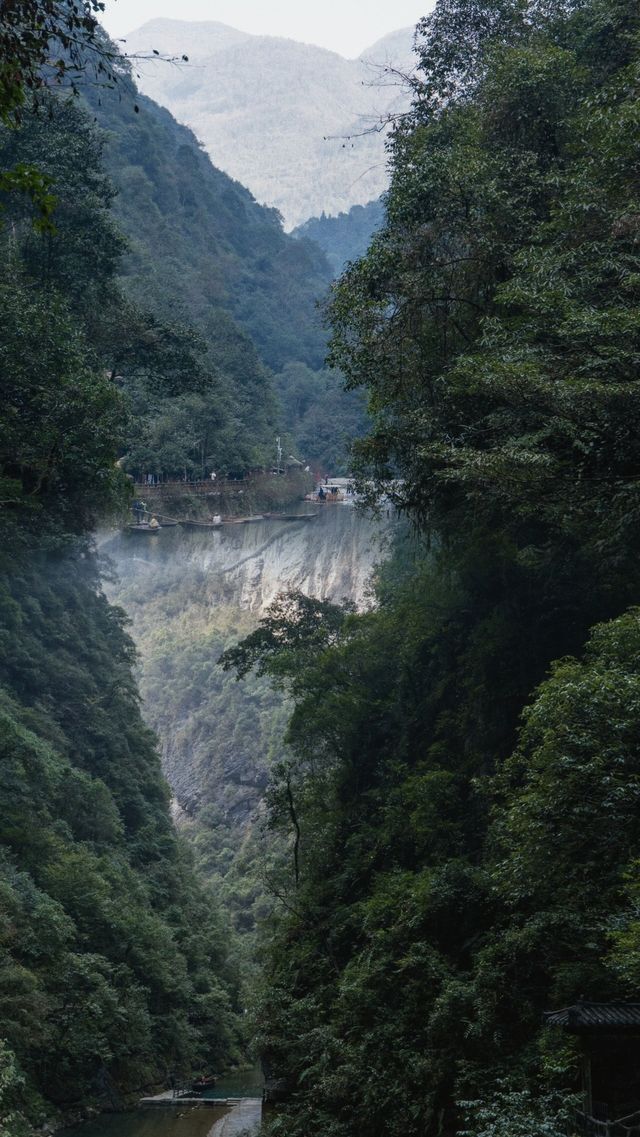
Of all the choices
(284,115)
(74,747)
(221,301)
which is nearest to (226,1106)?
(74,747)

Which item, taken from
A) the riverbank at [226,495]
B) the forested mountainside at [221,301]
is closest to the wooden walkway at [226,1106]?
the forested mountainside at [221,301]

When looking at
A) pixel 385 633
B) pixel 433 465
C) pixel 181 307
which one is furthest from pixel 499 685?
pixel 181 307

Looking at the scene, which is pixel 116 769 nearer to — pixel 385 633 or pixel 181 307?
A: pixel 385 633

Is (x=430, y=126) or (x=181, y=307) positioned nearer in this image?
(x=430, y=126)

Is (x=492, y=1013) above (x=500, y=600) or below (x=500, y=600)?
below

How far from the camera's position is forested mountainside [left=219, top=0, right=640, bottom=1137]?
7172 millimetres

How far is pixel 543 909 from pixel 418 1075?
71.7 inches

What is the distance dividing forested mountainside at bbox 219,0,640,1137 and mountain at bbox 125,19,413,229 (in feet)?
275

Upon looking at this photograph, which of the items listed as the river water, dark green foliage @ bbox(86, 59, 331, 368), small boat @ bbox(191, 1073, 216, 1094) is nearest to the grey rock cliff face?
the river water

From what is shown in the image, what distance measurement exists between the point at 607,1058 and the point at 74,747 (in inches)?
732

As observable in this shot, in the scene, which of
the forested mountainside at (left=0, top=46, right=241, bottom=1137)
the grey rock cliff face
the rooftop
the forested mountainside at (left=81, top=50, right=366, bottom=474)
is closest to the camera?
the rooftop

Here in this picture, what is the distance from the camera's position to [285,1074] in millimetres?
11984

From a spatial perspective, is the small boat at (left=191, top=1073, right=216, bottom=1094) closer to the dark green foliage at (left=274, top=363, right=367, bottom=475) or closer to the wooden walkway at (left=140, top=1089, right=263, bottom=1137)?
the wooden walkway at (left=140, top=1089, right=263, bottom=1137)

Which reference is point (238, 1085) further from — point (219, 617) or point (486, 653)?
point (219, 617)
